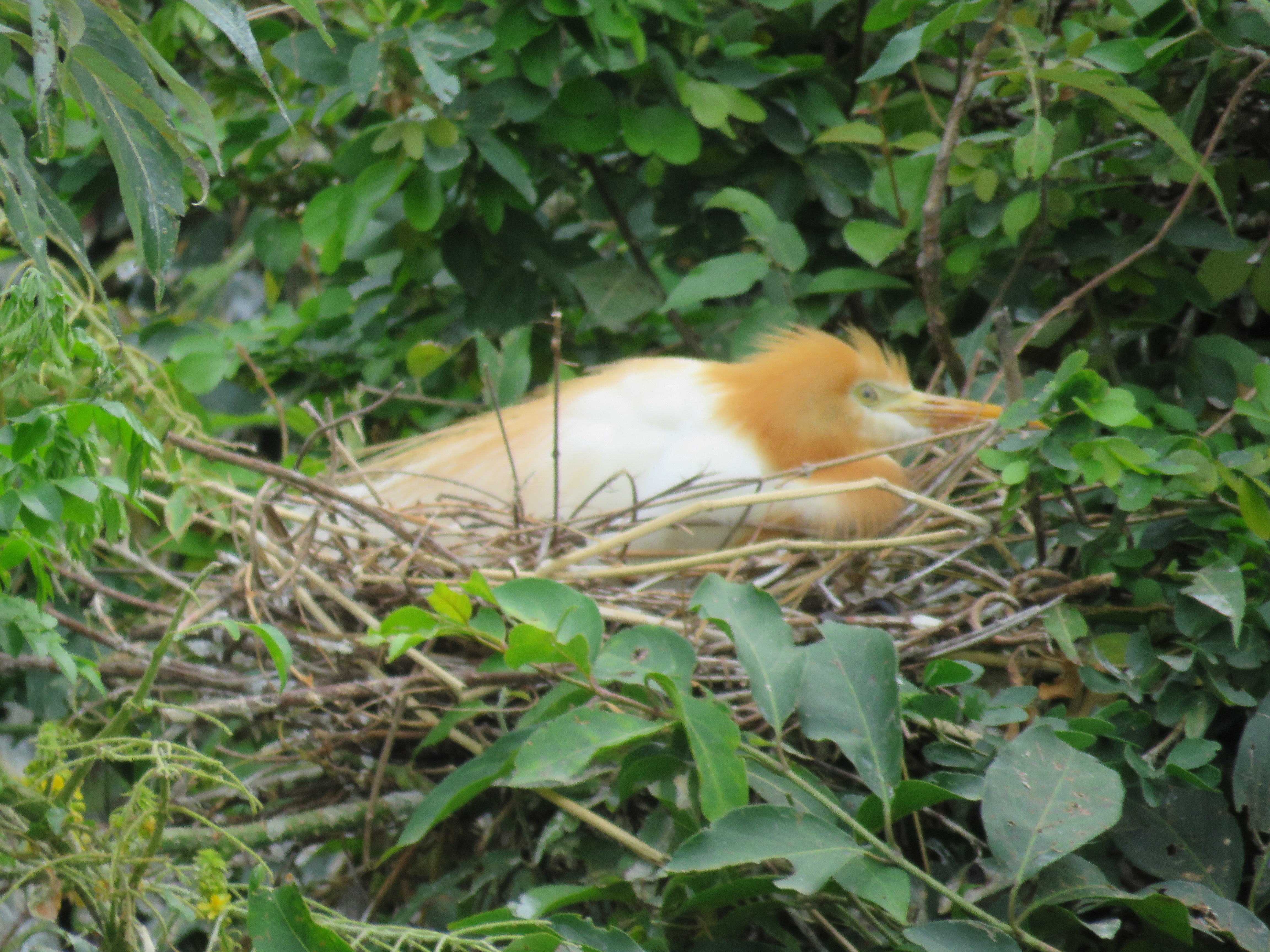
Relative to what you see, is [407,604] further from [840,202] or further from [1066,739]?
[840,202]

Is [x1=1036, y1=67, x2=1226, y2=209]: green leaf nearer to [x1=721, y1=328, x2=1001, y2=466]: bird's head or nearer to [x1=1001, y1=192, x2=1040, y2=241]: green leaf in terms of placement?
[x1=1001, y1=192, x2=1040, y2=241]: green leaf

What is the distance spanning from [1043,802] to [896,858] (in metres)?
0.14

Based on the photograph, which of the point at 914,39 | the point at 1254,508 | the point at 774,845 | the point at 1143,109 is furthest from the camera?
the point at 914,39

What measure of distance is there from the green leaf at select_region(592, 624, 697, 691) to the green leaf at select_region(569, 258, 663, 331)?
1066 millimetres

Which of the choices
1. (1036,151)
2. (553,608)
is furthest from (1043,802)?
(1036,151)

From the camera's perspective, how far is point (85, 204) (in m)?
2.20

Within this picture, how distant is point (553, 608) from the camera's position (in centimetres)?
107

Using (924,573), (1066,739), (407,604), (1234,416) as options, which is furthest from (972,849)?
(407,604)

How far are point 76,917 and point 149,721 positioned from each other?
12.2 inches

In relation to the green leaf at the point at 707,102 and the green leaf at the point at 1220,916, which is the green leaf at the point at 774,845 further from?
the green leaf at the point at 707,102

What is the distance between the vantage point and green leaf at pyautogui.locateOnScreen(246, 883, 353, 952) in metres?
0.84

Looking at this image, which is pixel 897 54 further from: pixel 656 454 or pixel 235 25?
pixel 235 25

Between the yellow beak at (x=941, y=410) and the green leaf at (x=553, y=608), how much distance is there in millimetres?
861

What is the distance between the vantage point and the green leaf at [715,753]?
98 centimetres
